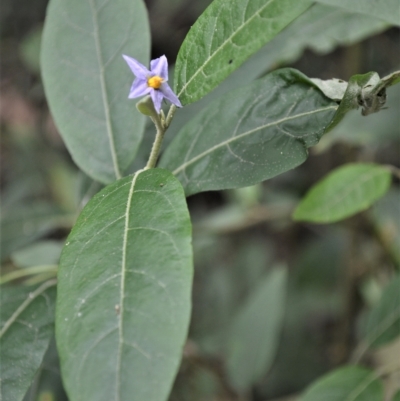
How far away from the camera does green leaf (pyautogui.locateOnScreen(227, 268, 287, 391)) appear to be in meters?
1.60

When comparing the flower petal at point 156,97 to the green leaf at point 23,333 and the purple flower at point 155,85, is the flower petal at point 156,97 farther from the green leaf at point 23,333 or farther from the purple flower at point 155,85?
the green leaf at point 23,333

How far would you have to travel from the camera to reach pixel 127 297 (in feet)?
1.70

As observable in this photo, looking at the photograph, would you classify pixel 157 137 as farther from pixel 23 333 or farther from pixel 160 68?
pixel 23 333

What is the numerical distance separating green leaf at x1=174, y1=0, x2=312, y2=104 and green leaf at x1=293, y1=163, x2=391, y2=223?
0.45 meters

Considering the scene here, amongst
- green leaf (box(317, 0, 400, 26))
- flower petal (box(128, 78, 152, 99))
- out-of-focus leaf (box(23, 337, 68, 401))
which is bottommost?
out-of-focus leaf (box(23, 337, 68, 401))

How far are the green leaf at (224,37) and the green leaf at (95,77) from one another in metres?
0.23

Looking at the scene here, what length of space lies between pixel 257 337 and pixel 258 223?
17.8 inches

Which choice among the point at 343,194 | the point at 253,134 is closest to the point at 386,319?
the point at 343,194

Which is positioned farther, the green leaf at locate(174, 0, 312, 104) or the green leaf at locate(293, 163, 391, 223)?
the green leaf at locate(293, 163, 391, 223)

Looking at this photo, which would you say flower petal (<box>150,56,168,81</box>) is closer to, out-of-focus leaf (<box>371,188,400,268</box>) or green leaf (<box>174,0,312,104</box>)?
green leaf (<box>174,0,312,104</box>)

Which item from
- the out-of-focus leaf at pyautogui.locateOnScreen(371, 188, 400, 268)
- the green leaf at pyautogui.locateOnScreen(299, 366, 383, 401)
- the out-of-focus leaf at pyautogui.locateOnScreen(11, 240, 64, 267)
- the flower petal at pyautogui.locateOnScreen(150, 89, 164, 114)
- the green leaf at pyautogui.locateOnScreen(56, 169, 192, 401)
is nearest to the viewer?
the green leaf at pyautogui.locateOnScreen(56, 169, 192, 401)

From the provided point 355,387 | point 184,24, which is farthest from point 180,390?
point 184,24

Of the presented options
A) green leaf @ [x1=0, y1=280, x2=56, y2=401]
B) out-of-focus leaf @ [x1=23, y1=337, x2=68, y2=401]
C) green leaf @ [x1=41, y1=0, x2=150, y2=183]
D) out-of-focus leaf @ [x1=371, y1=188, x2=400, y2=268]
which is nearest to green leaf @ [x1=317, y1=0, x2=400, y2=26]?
green leaf @ [x1=41, y1=0, x2=150, y2=183]

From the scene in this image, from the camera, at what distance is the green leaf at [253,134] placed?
0.70 m
